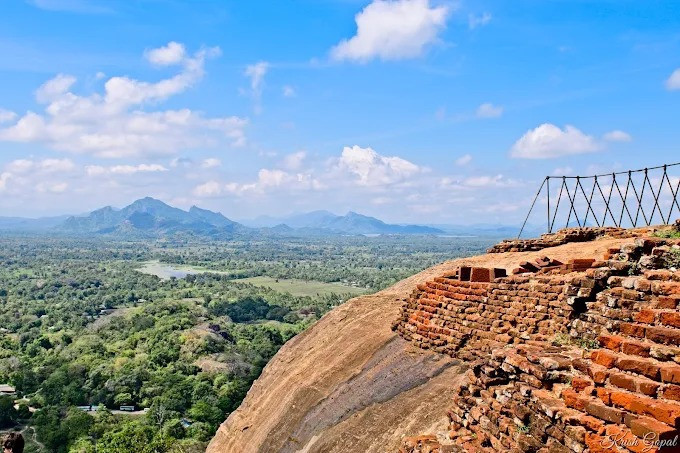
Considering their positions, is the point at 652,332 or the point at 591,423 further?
the point at 652,332

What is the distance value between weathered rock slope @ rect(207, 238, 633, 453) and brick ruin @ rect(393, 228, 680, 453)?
82cm

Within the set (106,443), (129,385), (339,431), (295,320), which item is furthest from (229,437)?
(295,320)

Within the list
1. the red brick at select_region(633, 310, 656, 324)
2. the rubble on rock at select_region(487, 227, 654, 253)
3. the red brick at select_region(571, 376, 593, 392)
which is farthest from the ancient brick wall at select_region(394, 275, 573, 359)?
the rubble on rock at select_region(487, 227, 654, 253)

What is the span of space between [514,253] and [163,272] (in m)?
178

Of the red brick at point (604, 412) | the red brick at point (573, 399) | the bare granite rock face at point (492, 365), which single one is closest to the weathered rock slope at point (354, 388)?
the bare granite rock face at point (492, 365)

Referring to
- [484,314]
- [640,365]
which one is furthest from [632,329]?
[484,314]

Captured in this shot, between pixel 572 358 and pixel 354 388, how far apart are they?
5490 mm

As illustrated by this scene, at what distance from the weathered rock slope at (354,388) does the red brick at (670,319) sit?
3.71 m

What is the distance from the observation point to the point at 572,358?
21.0 ft

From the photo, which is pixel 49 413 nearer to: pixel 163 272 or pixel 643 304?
pixel 643 304

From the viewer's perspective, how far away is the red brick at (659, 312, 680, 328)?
5545mm

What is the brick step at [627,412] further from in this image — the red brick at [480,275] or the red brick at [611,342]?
the red brick at [480,275]

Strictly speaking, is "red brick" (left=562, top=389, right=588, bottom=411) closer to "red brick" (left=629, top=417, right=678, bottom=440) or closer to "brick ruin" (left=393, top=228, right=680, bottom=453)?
"brick ruin" (left=393, top=228, right=680, bottom=453)

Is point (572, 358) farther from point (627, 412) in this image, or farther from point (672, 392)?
point (672, 392)
